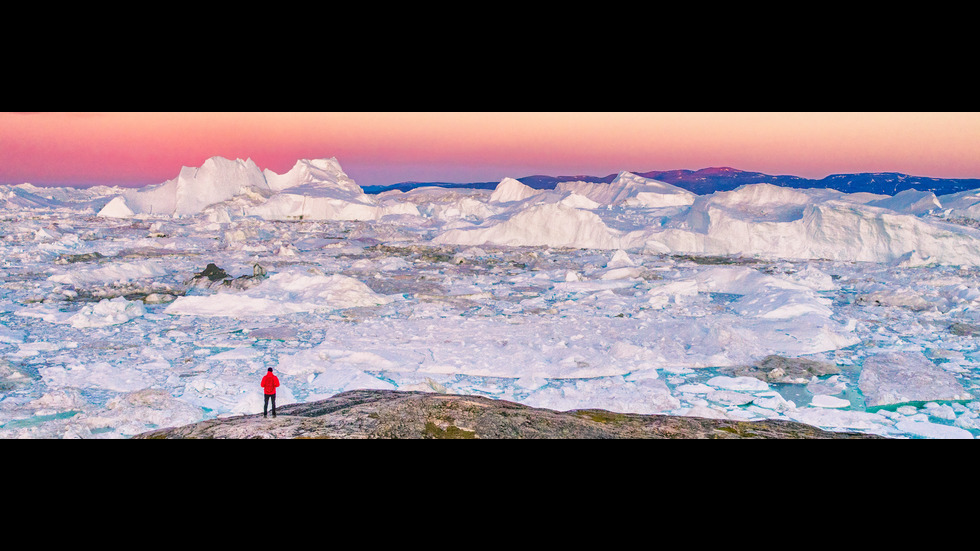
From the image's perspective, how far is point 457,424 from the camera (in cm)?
513

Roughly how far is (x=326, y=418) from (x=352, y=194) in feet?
99.7

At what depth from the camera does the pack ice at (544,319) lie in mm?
6180

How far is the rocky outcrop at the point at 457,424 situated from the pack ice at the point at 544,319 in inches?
17.8

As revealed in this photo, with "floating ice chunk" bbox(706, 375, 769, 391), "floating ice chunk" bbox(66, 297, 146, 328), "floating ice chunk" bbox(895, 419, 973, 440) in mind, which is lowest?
"floating ice chunk" bbox(895, 419, 973, 440)

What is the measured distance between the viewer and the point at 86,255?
16281mm

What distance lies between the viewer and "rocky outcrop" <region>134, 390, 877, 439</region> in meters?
4.93

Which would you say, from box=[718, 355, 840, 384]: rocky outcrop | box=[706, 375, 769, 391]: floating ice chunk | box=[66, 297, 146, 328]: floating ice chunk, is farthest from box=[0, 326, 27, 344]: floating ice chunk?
box=[718, 355, 840, 384]: rocky outcrop

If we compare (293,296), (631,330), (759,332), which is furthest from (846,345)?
(293,296)

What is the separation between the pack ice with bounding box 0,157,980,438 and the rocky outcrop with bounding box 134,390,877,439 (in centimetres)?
45

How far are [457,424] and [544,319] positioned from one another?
4.49m

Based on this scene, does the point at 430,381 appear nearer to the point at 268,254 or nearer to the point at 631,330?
the point at 631,330

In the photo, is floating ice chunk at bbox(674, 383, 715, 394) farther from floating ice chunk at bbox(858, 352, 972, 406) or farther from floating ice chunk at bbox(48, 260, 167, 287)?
floating ice chunk at bbox(48, 260, 167, 287)

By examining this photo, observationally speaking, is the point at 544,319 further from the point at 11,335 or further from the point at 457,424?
the point at 11,335

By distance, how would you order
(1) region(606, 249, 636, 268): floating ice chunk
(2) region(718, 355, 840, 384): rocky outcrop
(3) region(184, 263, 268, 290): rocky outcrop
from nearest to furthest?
(2) region(718, 355, 840, 384): rocky outcrop → (3) region(184, 263, 268, 290): rocky outcrop → (1) region(606, 249, 636, 268): floating ice chunk
